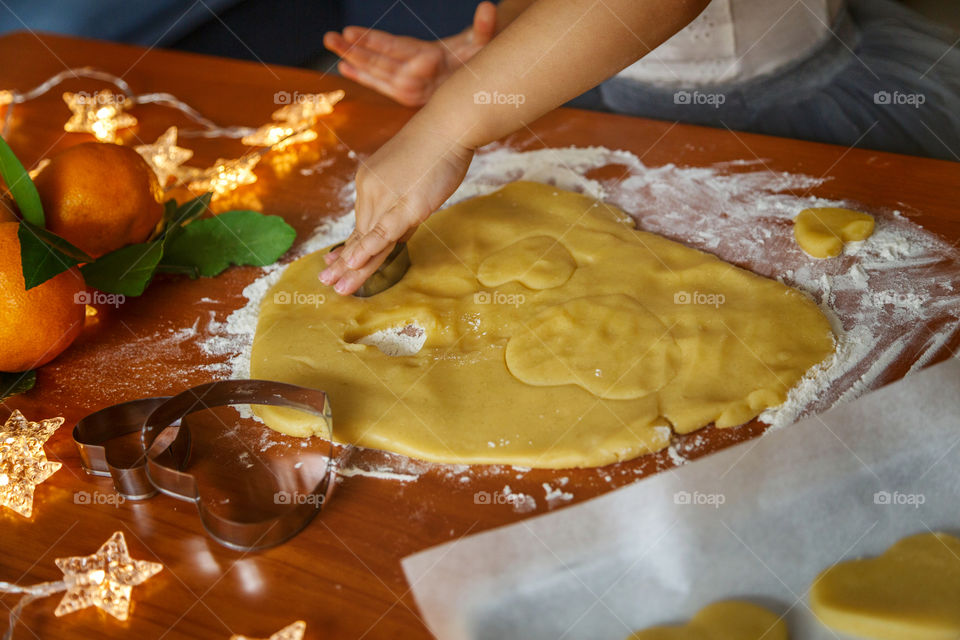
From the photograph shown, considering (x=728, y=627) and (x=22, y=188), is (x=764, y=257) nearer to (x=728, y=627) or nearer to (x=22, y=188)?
(x=728, y=627)

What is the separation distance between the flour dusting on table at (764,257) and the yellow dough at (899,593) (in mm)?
179

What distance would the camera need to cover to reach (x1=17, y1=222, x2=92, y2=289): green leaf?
92cm

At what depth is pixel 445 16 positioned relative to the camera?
2.53 m

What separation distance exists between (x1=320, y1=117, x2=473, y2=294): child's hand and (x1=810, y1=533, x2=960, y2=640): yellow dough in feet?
2.08

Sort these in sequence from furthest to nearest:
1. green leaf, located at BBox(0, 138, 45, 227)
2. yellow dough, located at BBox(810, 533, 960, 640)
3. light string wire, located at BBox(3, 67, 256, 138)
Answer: light string wire, located at BBox(3, 67, 256, 138), green leaf, located at BBox(0, 138, 45, 227), yellow dough, located at BBox(810, 533, 960, 640)

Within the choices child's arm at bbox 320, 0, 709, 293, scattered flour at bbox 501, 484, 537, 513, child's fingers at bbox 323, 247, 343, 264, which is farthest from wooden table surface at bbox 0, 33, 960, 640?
child's arm at bbox 320, 0, 709, 293

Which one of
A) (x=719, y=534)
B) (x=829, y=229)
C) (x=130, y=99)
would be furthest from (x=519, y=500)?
(x=130, y=99)

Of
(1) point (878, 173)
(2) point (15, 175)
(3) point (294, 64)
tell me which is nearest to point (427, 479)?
(2) point (15, 175)

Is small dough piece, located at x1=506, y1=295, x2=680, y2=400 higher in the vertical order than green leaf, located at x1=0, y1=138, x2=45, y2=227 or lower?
lower

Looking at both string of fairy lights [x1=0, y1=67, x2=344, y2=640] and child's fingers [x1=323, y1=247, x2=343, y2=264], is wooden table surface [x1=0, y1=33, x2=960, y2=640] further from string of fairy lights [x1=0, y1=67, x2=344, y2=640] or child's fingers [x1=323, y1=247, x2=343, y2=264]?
child's fingers [x1=323, y1=247, x2=343, y2=264]

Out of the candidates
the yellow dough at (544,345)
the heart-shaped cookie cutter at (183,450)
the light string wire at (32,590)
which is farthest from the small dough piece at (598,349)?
the light string wire at (32,590)

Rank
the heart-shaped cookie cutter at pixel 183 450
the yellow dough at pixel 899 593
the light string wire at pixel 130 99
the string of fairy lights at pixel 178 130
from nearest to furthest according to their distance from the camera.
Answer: the yellow dough at pixel 899 593 < the heart-shaped cookie cutter at pixel 183 450 < the string of fairy lights at pixel 178 130 < the light string wire at pixel 130 99

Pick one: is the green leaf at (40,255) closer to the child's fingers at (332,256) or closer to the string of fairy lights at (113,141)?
the string of fairy lights at (113,141)

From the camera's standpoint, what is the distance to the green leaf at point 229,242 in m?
1.19
